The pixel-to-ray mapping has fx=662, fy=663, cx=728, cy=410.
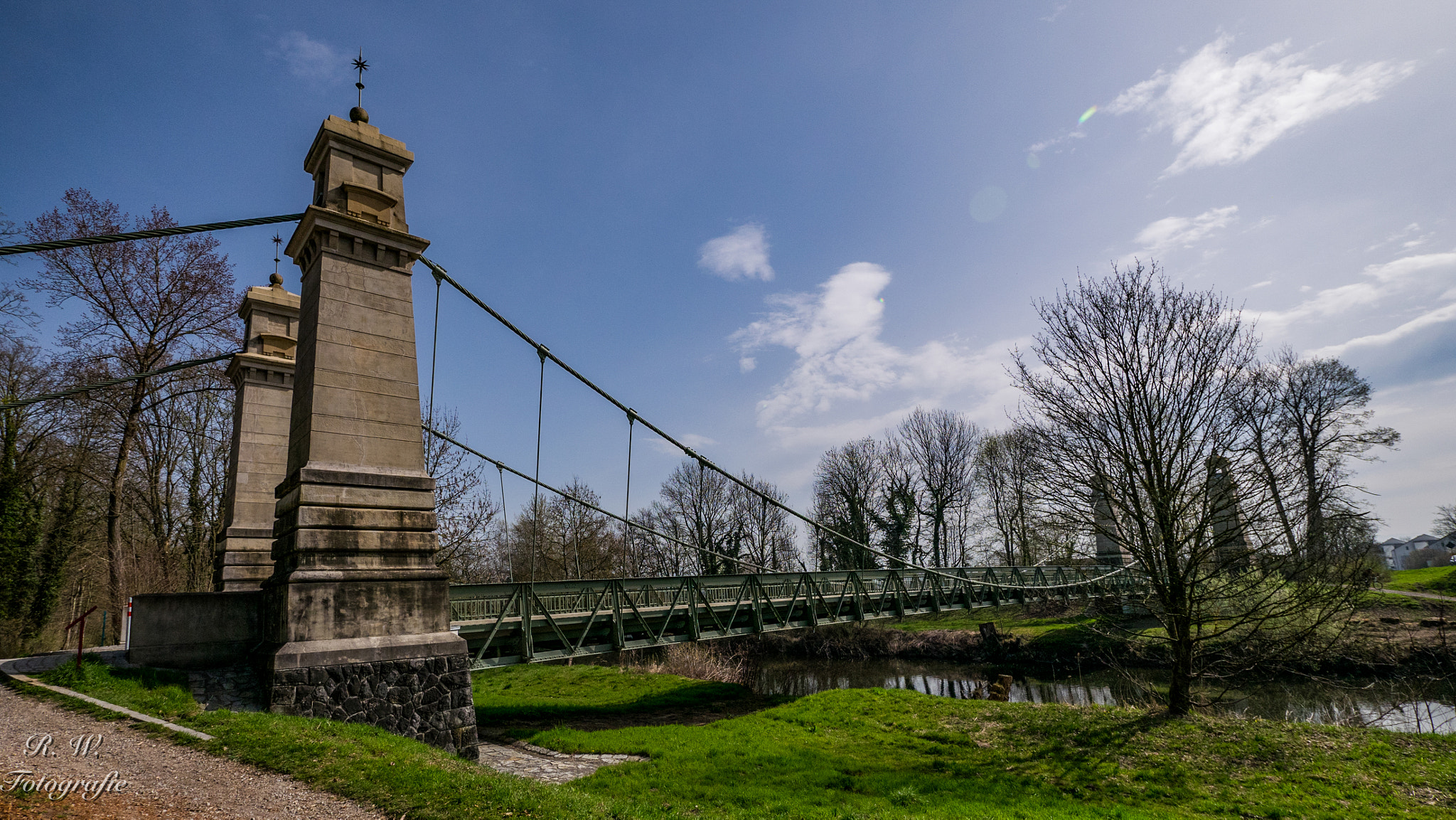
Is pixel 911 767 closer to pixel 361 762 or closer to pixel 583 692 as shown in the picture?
pixel 361 762

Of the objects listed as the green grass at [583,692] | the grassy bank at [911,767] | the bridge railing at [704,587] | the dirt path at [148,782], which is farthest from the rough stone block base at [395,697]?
the green grass at [583,692]

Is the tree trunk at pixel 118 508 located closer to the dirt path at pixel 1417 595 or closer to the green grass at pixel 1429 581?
the dirt path at pixel 1417 595

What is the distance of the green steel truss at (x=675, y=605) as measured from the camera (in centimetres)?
1062

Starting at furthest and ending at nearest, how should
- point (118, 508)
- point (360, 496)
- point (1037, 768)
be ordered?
point (118, 508)
point (1037, 768)
point (360, 496)

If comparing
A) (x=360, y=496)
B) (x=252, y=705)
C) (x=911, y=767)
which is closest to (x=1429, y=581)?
(x=911, y=767)

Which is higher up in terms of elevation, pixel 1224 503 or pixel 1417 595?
pixel 1224 503

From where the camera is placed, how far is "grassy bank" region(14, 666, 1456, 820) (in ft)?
17.1

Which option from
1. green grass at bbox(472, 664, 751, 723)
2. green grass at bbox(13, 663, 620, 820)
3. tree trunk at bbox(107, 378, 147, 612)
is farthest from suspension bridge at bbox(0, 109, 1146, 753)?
tree trunk at bbox(107, 378, 147, 612)

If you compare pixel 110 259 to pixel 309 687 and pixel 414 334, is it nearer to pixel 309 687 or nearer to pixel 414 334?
pixel 414 334

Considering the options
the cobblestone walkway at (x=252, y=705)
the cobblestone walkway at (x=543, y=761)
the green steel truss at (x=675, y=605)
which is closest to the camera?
the cobblestone walkway at (x=252, y=705)

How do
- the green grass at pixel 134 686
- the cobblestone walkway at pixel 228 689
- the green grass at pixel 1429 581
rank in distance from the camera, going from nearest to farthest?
the green grass at pixel 134 686 → the cobblestone walkway at pixel 228 689 → the green grass at pixel 1429 581

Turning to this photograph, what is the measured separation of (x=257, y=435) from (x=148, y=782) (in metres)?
7.87

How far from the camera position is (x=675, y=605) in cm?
1338

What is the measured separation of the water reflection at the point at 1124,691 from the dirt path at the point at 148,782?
10.9 m
